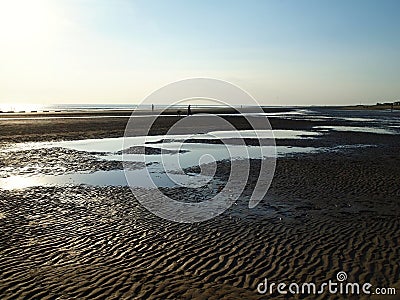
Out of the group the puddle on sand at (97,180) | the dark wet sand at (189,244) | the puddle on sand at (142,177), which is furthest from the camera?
the puddle on sand at (142,177)

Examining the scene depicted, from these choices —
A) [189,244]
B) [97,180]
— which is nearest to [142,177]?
[97,180]

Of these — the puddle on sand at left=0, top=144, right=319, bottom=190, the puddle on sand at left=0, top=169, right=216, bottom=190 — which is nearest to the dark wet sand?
the puddle on sand at left=0, top=169, right=216, bottom=190

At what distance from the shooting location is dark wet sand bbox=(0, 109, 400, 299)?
266 inches

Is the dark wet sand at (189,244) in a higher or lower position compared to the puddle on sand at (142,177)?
lower

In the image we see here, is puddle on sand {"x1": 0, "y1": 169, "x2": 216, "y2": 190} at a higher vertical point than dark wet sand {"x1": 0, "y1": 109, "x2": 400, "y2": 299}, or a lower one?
higher

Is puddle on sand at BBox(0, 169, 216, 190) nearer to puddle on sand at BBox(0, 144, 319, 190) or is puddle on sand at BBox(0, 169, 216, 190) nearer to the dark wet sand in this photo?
puddle on sand at BBox(0, 144, 319, 190)

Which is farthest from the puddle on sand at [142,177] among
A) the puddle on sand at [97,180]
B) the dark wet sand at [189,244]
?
the dark wet sand at [189,244]

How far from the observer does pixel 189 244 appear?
8812 mm

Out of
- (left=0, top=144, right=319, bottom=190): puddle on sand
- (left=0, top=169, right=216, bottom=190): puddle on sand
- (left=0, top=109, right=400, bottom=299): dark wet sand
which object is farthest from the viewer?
(left=0, top=144, right=319, bottom=190): puddle on sand

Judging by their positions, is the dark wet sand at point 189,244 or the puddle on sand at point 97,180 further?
the puddle on sand at point 97,180

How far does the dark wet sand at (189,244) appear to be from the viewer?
675 cm

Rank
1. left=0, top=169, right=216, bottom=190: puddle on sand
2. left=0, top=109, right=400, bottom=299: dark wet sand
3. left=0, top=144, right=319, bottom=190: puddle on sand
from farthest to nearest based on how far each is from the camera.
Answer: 1. left=0, top=144, right=319, bottom=190: puddle on sand
2. left=0, top=169, right=216, bottom=190: puddle on sand
3. left=0, top=109, right=400, bottom=299: dark wet sand

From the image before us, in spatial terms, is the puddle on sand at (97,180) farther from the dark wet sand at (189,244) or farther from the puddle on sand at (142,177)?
the dark wet sand at (189,244)

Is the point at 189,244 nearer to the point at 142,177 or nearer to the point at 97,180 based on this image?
the point at 142,177
